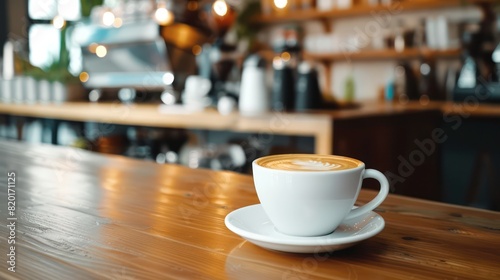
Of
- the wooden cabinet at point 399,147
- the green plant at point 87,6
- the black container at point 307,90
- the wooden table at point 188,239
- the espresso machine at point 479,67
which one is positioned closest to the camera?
the wooden table at point 188,239

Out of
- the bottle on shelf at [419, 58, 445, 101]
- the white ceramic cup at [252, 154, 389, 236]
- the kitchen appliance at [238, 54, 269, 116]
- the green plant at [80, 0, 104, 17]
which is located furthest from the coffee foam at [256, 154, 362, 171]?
the green plant at [80, 0, 104, 17]

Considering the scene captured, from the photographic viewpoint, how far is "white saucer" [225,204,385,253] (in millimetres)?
537

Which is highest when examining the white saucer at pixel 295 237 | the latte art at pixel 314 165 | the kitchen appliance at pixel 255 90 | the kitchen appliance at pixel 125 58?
the kitchen appliance at pixel 125 58

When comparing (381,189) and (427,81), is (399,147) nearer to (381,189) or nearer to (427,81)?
(427,81)

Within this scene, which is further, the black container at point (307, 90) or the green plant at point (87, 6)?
the green plant at point (87, 6)

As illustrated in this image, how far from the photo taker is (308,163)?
0.61 metres

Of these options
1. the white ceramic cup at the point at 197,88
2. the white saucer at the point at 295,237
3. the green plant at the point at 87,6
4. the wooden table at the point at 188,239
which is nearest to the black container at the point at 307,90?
the white ceramic cup at the point at 197,88

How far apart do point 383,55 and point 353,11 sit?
42 centimetres

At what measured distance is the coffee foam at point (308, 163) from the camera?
59 cm

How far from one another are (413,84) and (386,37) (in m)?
0.48

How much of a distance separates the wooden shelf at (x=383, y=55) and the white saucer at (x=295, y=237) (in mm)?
3231

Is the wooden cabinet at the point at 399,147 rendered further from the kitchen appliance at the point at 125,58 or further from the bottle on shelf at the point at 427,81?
the kitchen appliance at the point at 125,58

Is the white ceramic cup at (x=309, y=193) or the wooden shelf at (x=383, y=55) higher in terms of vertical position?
the wooden shelf at (x=383, y=55)

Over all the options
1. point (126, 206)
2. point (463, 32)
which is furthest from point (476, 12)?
point (126, 206)
